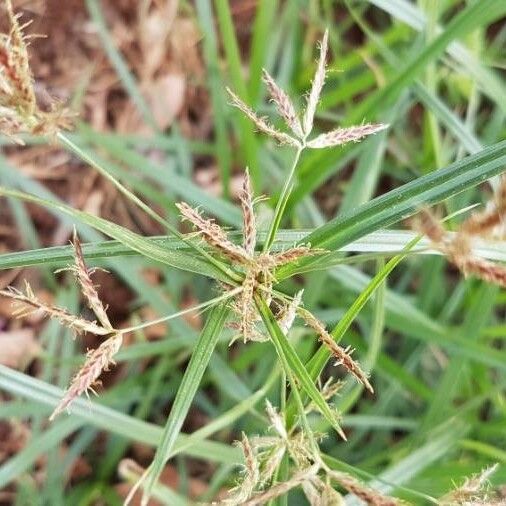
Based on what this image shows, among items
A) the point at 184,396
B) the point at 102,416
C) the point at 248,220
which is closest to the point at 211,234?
the point at 248,220

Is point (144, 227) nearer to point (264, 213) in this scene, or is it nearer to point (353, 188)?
point (264, 213)

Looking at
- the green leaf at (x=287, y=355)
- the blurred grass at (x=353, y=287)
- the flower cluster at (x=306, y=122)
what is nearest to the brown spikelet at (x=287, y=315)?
the green leaf at (x=287, y=355)

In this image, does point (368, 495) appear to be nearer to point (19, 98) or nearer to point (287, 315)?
point (287, 315)

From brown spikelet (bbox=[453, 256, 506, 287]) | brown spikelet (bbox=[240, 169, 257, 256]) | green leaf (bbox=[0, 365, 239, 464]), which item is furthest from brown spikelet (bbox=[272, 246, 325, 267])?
green leaf (bbox=[0, 365, 239, 464])

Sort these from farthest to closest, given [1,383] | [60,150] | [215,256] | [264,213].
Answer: [60,150], [264,213], [1,383], [215,256]

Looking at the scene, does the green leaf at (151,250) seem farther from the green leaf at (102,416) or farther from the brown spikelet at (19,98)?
the green leaf at (102,416)

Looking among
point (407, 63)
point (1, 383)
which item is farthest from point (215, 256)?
point (407, 63)

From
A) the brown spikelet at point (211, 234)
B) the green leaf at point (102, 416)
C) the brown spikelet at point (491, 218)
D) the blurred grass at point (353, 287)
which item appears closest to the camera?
the brown spikelet at point (491, 218)
